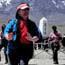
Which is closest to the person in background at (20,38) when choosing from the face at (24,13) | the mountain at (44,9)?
the face at (24,13)

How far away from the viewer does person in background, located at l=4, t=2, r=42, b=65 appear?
16.9 ft

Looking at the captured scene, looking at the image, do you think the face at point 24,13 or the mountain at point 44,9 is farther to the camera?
the mountain at point 44,9

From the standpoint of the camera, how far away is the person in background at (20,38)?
5137 mm

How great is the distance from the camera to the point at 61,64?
1091cm

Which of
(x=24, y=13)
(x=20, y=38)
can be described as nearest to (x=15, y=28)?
(x=20, y=38)

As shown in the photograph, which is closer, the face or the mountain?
the face

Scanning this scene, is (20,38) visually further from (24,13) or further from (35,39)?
(24,13)

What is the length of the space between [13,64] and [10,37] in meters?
0.46

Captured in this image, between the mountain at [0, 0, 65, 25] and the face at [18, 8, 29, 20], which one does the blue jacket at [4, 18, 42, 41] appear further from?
the mountain at [0, 0, 65, 25]

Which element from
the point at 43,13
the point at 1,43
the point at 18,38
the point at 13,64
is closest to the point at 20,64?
the point at 13,64

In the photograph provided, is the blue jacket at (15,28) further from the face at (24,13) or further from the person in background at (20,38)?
the face at (24,13)

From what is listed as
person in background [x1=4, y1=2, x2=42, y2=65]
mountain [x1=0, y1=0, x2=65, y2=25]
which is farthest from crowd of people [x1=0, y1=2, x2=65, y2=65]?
mountain [x1=0, y1=0, x2=65, y2=25]

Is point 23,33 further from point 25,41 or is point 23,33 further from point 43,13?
point 43,13

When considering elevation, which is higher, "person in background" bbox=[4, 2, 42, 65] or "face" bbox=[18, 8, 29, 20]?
"face" bbox=[18, 8, 29, 20]
